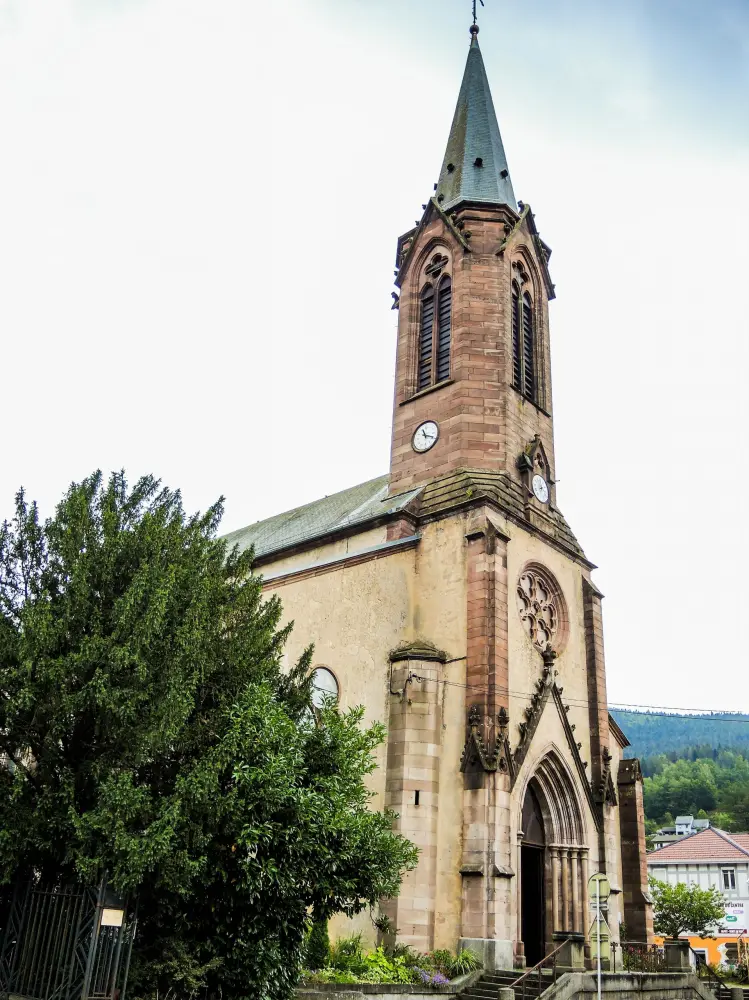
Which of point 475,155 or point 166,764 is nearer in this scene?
point 166,764

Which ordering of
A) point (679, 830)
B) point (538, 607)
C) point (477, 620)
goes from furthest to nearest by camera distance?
point (679, 830) → point (538, 607) → point (477, 620)

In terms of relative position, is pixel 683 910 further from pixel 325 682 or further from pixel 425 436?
pixel 425 436

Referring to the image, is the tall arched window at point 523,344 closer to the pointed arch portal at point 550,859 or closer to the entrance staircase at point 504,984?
the pointed arch portal at point 550,859

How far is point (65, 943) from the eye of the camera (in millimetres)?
11555

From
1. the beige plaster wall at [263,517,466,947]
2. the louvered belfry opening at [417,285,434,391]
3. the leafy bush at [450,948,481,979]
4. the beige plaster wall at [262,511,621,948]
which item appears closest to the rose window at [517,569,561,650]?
the beige plaster wall at [262,511,621,948]

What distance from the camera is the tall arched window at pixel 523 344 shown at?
2742 cm

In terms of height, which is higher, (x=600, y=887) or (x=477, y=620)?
(x=477, y=620)

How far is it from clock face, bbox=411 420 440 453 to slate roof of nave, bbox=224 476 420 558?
66.8 inches

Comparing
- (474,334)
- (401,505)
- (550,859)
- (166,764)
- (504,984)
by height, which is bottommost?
(504,984)

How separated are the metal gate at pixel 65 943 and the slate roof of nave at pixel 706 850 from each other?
180 feet

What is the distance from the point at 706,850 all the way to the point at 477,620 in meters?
47.7

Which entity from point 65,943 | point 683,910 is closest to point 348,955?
point 65,943

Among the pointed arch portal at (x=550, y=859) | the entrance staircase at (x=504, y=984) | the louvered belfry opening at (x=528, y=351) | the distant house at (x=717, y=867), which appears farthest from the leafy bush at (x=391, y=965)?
the distant house at (x=717, y=867)

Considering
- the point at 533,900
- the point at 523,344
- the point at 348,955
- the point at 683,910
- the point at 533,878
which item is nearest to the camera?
the point at 348,955
